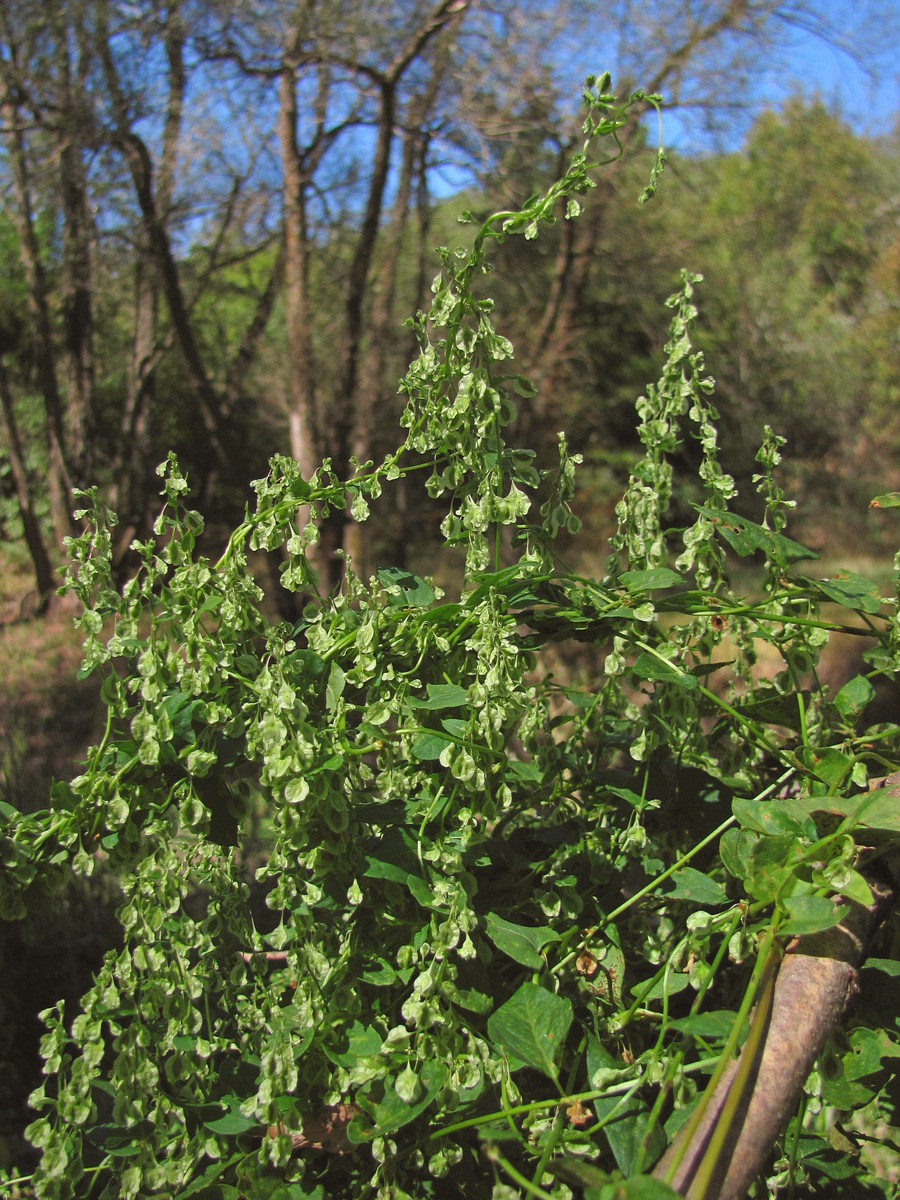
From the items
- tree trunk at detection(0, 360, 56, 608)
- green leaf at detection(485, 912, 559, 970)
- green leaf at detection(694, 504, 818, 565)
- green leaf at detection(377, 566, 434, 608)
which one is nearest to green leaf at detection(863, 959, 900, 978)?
green leaf at detection(485, 912, 559, 970)

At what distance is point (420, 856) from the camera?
829mm

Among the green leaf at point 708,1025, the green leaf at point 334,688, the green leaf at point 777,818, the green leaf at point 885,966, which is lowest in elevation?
the green leaf at point 885,966

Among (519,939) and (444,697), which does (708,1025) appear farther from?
(444,697)

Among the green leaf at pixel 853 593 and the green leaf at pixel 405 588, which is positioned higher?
the green leaf at pixel 405 588

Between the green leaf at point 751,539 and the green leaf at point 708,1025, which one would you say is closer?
the green leaf at point 708,1025

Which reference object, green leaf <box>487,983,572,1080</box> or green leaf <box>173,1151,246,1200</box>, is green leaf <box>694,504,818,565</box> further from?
green leaf <box>173,1151,246,1200</box>

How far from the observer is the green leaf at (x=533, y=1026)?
0.79m

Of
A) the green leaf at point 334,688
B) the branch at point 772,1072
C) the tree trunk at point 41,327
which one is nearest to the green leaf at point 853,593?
the branch at point 772,1072

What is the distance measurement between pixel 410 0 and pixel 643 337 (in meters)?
7.36

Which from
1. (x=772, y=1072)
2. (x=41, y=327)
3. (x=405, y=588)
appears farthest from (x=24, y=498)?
(x=772, y=1072)

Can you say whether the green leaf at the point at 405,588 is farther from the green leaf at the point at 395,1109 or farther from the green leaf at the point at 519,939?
the green leaf at the point at 395,1109

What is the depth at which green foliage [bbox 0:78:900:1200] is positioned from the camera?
0.79 metres

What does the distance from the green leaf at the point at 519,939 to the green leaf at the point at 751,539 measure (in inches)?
17.6

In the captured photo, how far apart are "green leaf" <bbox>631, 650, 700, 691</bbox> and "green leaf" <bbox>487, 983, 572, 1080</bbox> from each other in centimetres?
31
